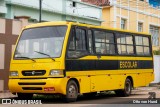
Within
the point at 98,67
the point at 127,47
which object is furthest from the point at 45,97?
the point at 127,47

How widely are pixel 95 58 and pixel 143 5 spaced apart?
26304 millimetres

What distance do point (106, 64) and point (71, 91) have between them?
3014mm

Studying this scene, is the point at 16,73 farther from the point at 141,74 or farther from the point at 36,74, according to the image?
the point at 141,74

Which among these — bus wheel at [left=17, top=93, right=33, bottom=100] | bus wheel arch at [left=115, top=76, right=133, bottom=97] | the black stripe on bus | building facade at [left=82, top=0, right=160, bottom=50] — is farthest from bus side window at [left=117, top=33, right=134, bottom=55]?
building facade at [left=82, top=0, right=160, bottom=50]

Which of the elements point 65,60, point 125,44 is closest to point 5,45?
point 125,44

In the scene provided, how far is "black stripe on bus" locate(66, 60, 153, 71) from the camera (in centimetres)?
1614

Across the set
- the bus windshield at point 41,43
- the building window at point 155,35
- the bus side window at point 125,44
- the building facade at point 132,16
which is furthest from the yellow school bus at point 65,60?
the building window at point 155,35

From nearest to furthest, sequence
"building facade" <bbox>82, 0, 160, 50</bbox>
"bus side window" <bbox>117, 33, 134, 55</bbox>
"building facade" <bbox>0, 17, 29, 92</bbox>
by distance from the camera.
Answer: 1. "bus side window" <bbox>117, 33, 134, 55</bbox>
2. "building facade" <bbox>0, 17, 29, 92</bbox>
3. "building facade" <bbox>82, 0, 160, 50</bbox>

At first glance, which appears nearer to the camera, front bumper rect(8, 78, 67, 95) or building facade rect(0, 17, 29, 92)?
front bumper rect(8, 78, 67, 95)

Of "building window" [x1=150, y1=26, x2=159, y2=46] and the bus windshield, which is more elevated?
"building window" [x1=150, y1=26, x2=159, y2=46]

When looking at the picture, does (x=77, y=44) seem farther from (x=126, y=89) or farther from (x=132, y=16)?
(x=132, y=16)

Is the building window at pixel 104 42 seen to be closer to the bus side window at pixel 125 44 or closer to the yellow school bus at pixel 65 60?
the yellow school bus at pixel 65 60

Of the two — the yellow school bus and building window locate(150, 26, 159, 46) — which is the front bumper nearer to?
the yellow school bus

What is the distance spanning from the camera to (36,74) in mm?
15609
